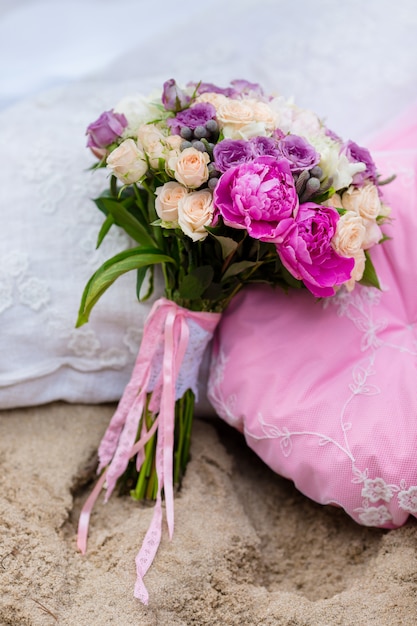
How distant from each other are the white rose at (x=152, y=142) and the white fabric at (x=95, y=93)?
0.89 feet

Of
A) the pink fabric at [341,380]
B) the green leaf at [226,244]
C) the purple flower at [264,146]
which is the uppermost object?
the purple flower at [264,146]

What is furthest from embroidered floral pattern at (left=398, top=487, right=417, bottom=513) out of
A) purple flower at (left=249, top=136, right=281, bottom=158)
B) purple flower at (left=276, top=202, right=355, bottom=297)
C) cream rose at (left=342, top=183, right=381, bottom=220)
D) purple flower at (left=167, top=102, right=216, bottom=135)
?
purple flower at (left=167, top=102, right=216, bottom=135)

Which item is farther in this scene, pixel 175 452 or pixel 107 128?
pixel 175 452

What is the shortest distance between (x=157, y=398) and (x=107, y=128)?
47 cm

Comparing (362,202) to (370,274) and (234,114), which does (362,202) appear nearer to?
(370,274)

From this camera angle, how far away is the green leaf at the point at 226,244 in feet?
3.26

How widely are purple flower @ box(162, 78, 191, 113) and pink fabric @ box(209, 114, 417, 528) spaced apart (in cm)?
35

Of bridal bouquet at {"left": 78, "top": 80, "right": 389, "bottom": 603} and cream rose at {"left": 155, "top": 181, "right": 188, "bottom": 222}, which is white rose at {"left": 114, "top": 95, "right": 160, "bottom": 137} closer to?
bridal bouquet at {"left": 78, "top": 80, "right": 389, "bottom": 603}

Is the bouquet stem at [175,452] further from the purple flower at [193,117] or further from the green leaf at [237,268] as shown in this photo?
the purple flower at [193,117]

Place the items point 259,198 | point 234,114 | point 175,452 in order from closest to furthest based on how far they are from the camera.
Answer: point 259,198 → point 234,114 → point 175,452

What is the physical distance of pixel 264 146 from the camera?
992 millimetres

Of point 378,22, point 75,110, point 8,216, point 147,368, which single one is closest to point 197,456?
point 147,368

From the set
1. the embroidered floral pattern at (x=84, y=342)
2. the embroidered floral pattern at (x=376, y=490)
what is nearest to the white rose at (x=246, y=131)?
the embroidered floral pattern at (x=84, y=342)

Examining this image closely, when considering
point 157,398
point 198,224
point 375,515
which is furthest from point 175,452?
point 198,224
